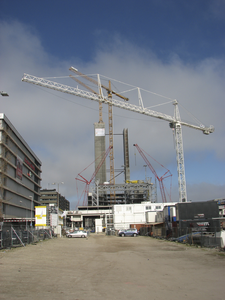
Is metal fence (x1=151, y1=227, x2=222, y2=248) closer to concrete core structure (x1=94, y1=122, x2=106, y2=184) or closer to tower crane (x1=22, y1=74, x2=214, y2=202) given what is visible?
tower crane (x1=22, y1=74, x2=214, y2=202)

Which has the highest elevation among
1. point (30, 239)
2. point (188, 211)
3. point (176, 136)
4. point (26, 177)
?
point (176, 136)

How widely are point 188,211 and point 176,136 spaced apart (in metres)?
55.2

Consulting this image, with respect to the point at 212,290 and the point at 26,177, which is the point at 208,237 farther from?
the point at 26,177

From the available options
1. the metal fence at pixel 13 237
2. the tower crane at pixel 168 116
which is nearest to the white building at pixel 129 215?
the tower crane at pixel 168 116

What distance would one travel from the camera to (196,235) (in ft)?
84.9

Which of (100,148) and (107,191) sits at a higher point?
(100,148)

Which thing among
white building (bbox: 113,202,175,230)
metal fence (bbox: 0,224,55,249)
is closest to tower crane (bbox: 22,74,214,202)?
white building (bbox: 113,202,175,230)

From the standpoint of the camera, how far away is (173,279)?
10445 millimetres

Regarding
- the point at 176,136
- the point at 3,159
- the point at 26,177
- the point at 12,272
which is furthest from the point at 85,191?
the point at 12,272

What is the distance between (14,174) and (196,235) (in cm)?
5519

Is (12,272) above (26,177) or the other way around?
the other way around

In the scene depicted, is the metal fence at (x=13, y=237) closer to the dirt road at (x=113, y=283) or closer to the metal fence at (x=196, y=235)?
the dirt road at (x=113, y=283)

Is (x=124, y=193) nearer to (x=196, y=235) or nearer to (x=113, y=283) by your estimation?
(x=196, y=235)

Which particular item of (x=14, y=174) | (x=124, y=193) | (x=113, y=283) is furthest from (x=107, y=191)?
(x=113, y=283)
